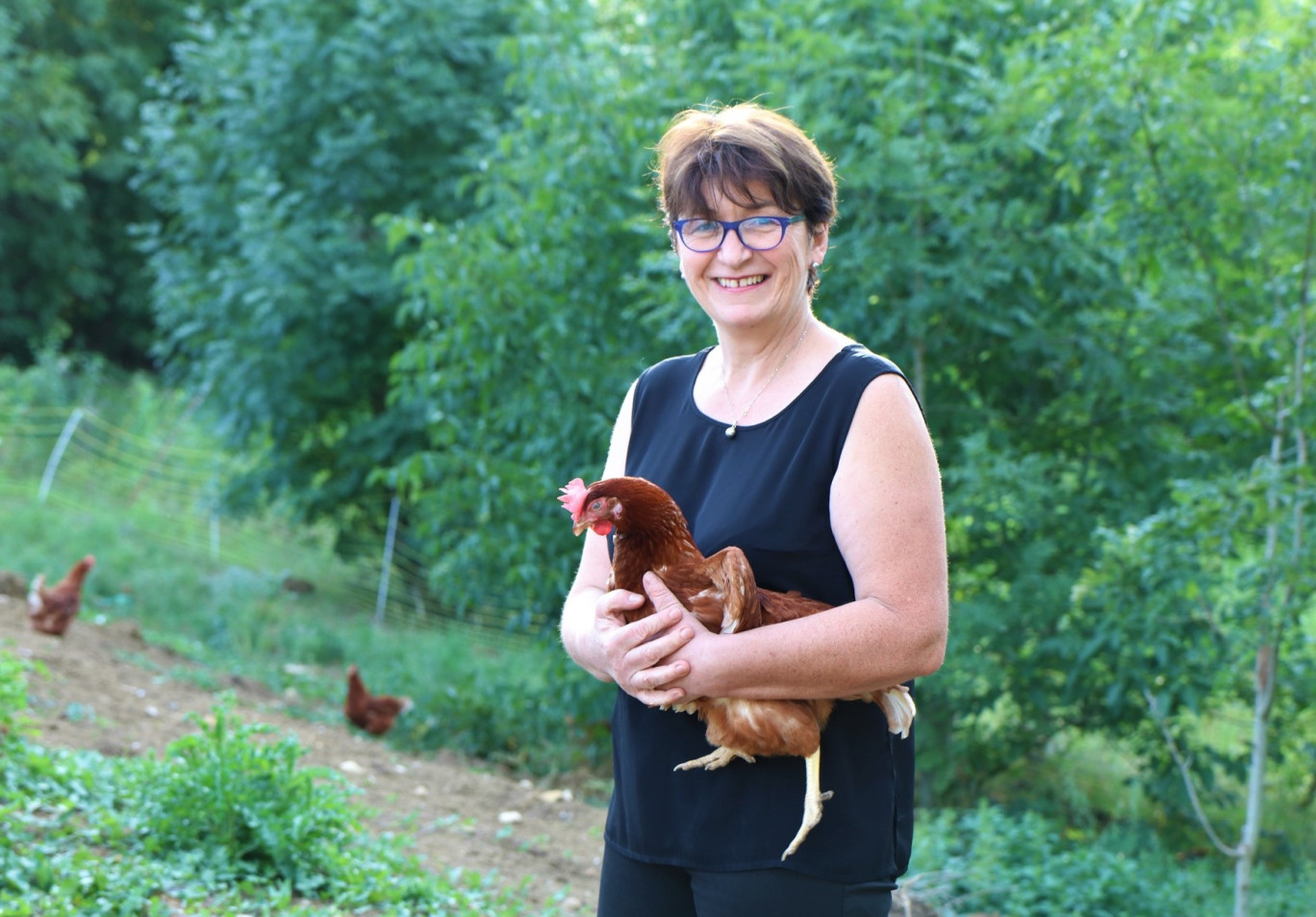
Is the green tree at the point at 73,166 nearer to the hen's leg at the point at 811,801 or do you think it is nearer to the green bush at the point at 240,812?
the green bush at the point at 240,812

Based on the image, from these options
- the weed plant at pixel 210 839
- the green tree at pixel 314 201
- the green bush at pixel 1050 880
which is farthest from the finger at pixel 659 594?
the green tree at pixel 314 201

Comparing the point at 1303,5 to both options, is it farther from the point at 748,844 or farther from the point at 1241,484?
the point at 748,844

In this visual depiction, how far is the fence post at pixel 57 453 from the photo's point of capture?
14242 mm

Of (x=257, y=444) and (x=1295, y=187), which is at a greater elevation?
(x=1295, y=187)

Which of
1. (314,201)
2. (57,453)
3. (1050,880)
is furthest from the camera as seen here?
(57,453)

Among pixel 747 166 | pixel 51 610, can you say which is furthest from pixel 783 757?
pixel 51 610

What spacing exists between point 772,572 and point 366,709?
21.2ft

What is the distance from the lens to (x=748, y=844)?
1.84m

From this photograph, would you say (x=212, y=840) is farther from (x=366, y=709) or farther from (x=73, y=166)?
(x=73, y=166)

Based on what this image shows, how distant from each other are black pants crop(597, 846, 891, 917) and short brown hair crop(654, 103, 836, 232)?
1046mm

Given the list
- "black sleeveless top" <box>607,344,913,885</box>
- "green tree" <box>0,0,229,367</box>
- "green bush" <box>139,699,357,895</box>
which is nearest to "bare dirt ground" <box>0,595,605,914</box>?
"green bush" <box>139,699,357,895</box>

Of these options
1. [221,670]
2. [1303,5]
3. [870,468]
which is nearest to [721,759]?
[870,468]

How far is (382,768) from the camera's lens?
6633 mm

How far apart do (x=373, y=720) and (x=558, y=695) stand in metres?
1.43
